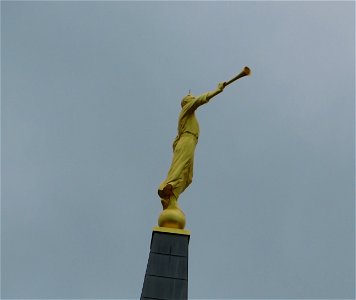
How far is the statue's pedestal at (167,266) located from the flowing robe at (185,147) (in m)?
1.04

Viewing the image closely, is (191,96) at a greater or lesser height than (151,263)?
greater

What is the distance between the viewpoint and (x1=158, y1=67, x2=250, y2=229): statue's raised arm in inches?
552

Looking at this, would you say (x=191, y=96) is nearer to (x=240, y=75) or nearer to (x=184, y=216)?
(x=240, y=75)

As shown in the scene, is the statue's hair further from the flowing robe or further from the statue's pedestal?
the statue's pedestal

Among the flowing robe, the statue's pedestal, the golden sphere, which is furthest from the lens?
the flowing robe

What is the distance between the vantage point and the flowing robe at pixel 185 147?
14.6 meters

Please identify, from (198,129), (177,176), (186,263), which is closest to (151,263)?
(186,263)

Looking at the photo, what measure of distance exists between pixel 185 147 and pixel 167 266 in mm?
2868

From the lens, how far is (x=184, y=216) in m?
14.2

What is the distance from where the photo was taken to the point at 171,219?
1393cm

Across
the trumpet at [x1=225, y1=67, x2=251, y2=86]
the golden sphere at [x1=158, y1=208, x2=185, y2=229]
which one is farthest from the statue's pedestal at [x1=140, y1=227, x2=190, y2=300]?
the trumpet at [x1=225, y1=67, x2=251, y2=86]

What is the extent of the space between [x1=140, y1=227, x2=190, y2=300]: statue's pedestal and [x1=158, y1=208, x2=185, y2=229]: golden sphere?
0.13 meters

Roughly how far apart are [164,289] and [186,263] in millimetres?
838

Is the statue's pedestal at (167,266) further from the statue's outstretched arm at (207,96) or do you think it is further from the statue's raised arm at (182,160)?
the statue's outstretched arm at (207,96)
